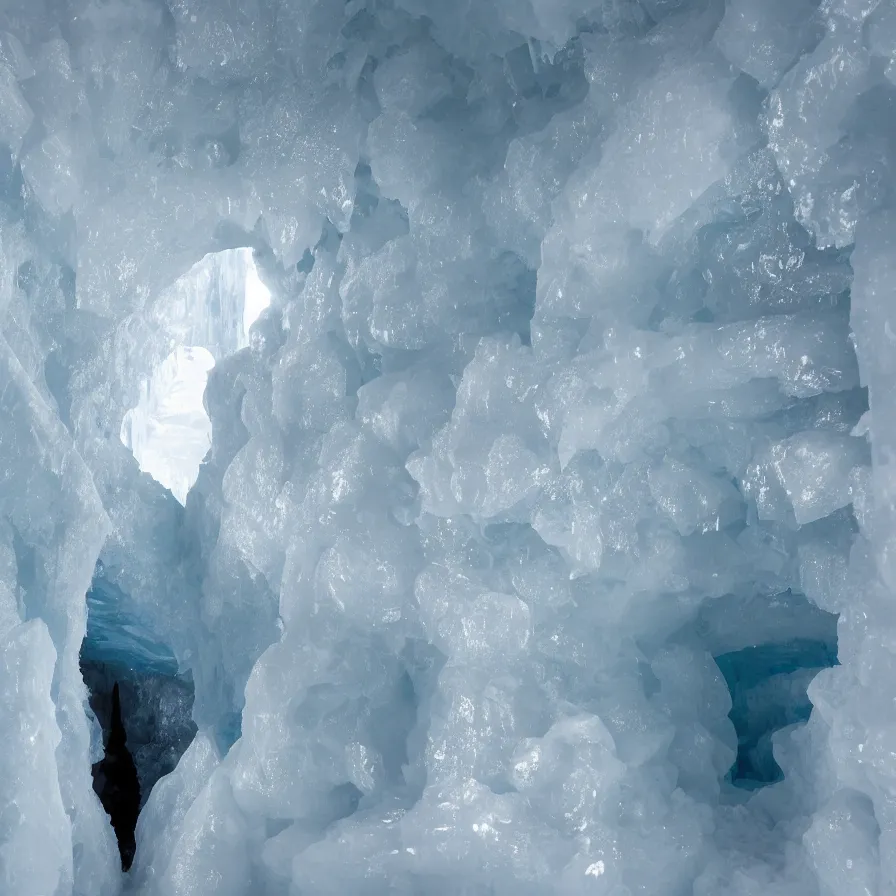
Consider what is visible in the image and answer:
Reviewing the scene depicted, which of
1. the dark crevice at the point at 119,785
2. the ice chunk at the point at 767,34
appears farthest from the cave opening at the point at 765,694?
the dark crevice at the point at 119,785

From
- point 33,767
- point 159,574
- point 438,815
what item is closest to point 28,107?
point 159,574

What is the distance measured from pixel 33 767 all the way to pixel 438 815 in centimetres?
149

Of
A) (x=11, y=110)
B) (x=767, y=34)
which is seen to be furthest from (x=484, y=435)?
(x=11, y=110)

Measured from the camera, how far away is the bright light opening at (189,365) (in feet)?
23.7

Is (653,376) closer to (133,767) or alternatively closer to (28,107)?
(28,107)

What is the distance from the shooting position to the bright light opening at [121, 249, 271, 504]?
7.23 meters

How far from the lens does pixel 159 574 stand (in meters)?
4.87

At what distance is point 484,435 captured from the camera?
358 centimetres

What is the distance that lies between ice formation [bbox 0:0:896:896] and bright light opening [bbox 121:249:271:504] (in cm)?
131

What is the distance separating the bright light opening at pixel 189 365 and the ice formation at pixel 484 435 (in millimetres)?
1313

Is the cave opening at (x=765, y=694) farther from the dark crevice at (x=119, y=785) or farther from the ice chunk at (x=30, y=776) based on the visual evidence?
the dark crevice at (x=119, y=785)

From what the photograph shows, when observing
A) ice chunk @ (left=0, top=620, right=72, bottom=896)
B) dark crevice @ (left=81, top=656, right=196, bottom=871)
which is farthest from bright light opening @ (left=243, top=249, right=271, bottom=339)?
ice chunk @ (left=0, top=620, right=72, bottom=896)

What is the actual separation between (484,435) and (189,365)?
723 centimetres

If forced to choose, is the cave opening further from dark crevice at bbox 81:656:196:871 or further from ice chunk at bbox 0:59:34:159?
dark crevice at bbox 81:656:196:871
